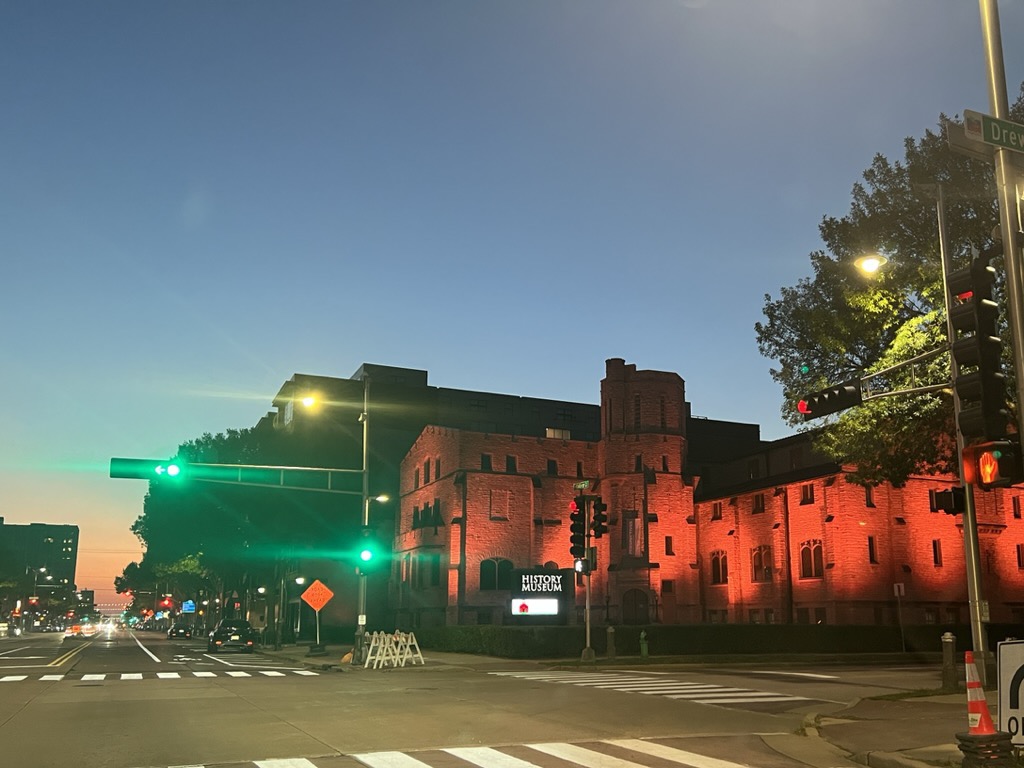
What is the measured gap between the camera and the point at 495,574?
55.9 meters

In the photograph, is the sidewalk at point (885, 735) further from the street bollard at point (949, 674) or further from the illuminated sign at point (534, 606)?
the illuminated sign at point (534, 606)

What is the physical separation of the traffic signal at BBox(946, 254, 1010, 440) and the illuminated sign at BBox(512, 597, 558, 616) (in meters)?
40.6

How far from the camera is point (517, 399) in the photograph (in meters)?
84.4

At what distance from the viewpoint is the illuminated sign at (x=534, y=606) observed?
4919 cm

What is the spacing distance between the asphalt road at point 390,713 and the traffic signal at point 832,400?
5.06 m

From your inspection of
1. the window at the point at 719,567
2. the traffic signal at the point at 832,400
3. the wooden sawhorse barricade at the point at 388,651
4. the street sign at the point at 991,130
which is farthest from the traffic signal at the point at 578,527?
the window at the point at 719,567

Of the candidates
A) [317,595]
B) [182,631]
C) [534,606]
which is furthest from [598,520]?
[182,631]

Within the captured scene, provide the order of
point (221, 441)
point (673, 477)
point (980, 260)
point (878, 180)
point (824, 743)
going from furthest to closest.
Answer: point (221, 441) → point (673, 477) → point (878, 180) → point (824, 743) → point (980, 260)

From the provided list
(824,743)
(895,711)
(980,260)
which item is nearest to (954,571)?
(895,711)

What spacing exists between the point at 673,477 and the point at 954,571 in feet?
53.1

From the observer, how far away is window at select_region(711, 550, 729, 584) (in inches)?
2201

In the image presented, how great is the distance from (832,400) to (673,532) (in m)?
42.3

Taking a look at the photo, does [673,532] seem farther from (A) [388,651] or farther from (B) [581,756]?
(B) [581,756]

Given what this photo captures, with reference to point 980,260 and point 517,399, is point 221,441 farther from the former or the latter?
point 980,260
